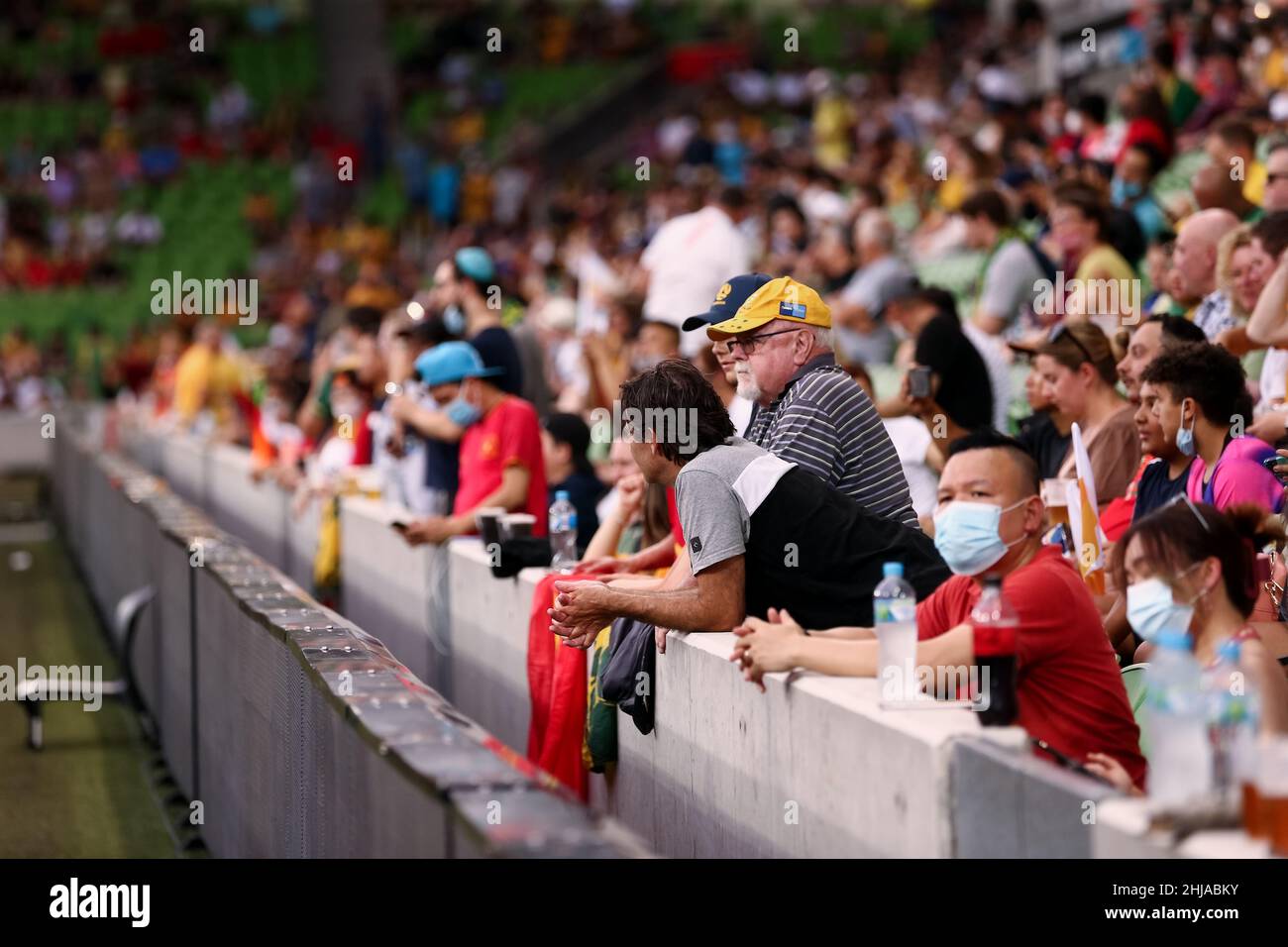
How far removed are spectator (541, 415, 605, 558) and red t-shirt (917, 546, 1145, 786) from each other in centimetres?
455

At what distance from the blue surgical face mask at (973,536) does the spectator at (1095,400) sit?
7.18 ft

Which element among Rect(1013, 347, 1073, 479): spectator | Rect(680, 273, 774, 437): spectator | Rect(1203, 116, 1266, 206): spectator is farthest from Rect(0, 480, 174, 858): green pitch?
Rect(1203, 116, 1266, 206): spectator

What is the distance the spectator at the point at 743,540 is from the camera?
16.1 ft

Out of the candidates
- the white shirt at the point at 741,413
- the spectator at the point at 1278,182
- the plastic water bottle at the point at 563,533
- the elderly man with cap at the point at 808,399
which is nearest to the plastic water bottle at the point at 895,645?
the elderly man with cap at the point at 808,399

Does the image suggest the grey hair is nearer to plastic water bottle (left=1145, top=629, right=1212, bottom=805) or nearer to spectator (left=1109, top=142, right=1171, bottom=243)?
plastic water bottle (left=1145, top=629, right=1212, bottom=805)

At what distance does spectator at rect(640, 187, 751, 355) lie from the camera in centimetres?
1104

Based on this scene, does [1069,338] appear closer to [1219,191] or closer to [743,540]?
[1219,191]

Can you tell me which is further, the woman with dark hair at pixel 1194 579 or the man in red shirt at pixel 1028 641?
the man in red shirt at pixel 1028 641

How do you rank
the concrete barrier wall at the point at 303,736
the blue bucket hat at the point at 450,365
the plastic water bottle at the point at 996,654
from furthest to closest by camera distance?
1. the blue bucket hat at the point at 450,365
2. the plastic water bottle at the point at 996,654
3. the concrete barrier wall at the point at 303,736

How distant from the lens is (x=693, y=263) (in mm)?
11055

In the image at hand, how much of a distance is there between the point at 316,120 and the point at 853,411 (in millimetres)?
25496
